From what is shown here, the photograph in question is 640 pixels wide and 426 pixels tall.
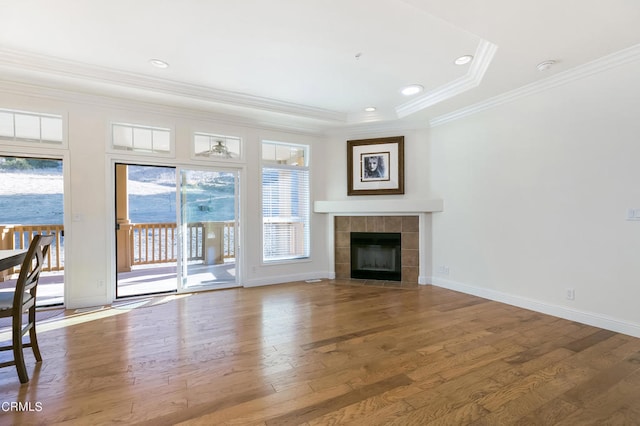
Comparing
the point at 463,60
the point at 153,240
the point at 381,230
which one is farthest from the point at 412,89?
the point at 153,240

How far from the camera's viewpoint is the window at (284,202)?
5.05m

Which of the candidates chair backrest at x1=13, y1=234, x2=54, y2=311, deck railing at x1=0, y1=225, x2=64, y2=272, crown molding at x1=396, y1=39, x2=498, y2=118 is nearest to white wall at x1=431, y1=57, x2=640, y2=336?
crown molding at x1=396, y1=39, x2=498, y2=118

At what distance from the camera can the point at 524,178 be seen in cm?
367

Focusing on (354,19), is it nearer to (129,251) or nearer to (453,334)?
(453,334)

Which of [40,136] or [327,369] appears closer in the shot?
[327,369]

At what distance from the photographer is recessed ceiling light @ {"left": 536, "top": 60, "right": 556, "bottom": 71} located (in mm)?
2992

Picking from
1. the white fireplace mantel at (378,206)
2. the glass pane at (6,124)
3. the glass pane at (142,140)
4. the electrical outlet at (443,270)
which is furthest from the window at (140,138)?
the electrical outlet at (443,270)

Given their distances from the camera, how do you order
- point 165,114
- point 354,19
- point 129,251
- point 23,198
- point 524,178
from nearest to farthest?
1. point 354,19
2. point 524,178
3. point 165,114
4. point 23,198
5. point 129,251

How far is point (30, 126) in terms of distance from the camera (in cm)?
355

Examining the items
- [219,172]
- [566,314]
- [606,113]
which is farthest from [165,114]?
[566,314]

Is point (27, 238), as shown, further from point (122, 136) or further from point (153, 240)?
point (122, 136)

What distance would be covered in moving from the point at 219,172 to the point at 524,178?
4.27 meters

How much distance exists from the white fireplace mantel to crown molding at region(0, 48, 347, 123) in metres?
1.51

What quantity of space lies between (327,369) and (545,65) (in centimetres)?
364
